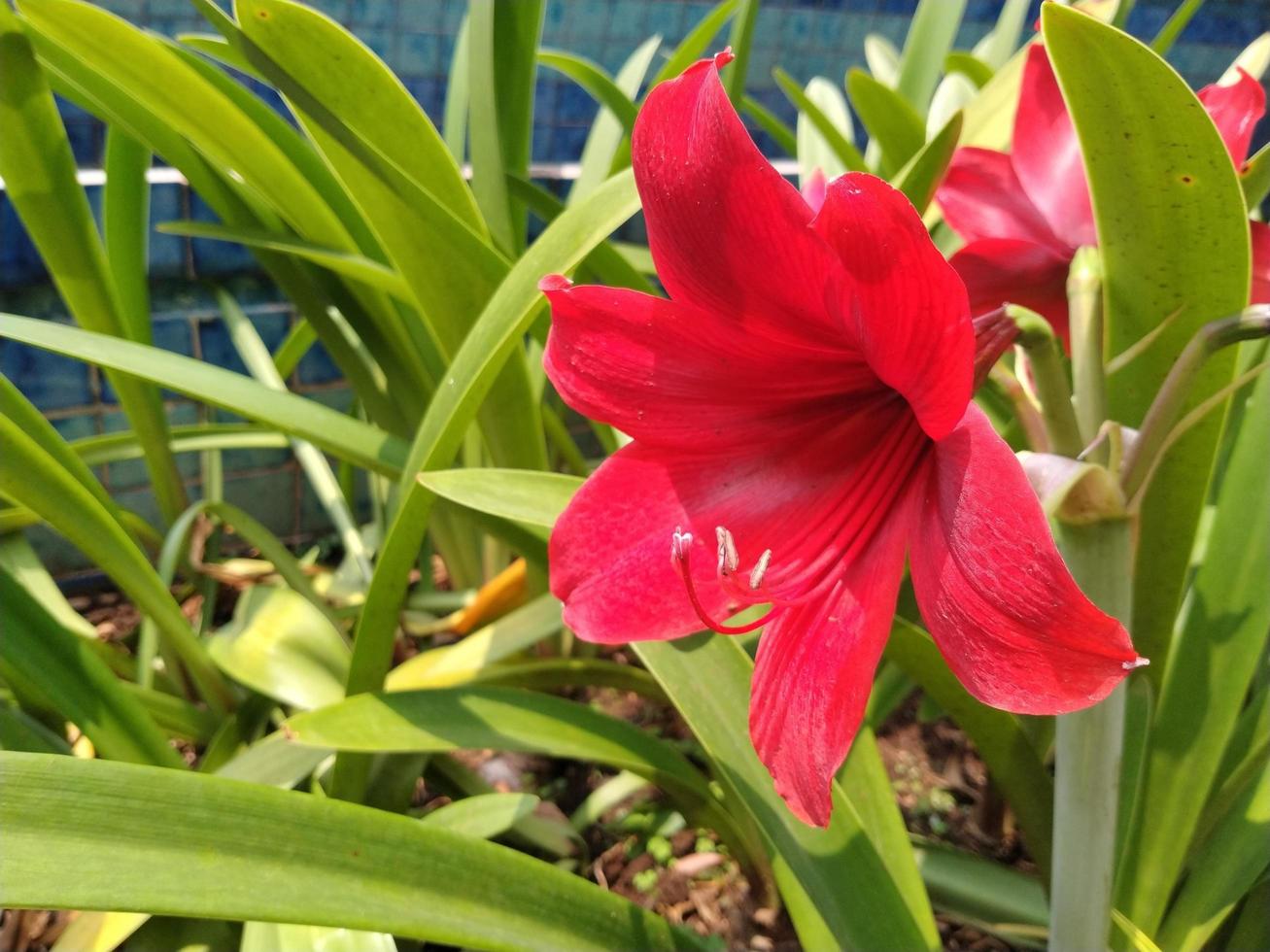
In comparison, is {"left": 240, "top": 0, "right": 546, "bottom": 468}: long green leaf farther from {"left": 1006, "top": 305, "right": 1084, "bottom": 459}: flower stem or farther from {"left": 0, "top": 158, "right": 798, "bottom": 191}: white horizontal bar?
{"left": 1006, "top": 305, "right": 1084, "bottom": 459}: flower stem

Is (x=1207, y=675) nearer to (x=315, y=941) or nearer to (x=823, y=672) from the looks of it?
(x=823, y=672)

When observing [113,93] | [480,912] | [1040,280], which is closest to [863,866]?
[480,912]

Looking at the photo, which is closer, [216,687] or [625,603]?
[625,603]

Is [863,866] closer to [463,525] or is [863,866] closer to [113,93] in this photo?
[463,525]

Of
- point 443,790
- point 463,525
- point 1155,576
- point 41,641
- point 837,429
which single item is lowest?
point 443,790

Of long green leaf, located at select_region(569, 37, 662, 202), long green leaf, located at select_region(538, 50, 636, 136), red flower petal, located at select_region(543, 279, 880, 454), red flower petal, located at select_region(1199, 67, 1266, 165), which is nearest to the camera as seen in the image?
red flower petal, located at select_region(543, 279, 880, 454)

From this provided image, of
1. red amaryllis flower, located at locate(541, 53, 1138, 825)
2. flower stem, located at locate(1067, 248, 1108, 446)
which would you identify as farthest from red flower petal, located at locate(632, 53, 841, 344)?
flower stem, located at locate(1067, 248, 1108, 446)

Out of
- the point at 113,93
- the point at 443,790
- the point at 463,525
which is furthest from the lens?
the point at 463,525

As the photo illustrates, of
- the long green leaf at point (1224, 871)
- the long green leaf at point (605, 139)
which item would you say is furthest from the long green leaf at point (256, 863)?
the long green leaf at point (605, 139)
